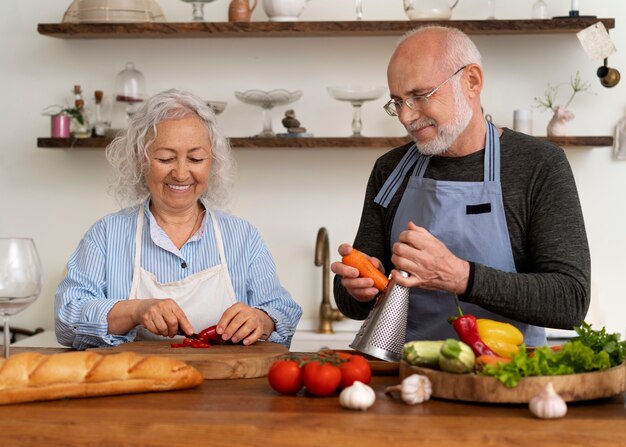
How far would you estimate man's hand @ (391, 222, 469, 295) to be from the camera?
2021mm

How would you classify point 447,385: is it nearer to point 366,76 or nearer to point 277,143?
point 277,143

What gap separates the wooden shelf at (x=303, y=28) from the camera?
149 inches

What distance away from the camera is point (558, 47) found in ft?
13.2

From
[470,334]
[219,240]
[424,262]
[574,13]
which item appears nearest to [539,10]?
[574,13]

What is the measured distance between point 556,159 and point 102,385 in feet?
4.03

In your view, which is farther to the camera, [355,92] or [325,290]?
[325,290]

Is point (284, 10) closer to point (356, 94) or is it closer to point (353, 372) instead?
point (356, 94)

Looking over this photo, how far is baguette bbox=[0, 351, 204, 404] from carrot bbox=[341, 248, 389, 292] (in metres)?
0.50

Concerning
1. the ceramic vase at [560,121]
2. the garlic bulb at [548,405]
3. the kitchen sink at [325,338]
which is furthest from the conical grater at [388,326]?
the ceramic vase at [560,121]

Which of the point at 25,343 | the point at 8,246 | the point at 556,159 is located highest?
the point at 556,159

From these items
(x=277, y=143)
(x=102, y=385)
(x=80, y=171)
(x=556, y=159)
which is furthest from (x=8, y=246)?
(x=80, y=171)

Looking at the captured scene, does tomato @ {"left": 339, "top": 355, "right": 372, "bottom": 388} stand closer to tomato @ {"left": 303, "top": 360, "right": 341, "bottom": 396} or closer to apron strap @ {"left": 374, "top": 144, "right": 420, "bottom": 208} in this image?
tomato @ {"left": 303, "top": 360, "right": 341, "bottom": 396}

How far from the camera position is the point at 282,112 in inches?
162

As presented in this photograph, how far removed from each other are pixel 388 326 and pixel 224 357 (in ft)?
1.17
